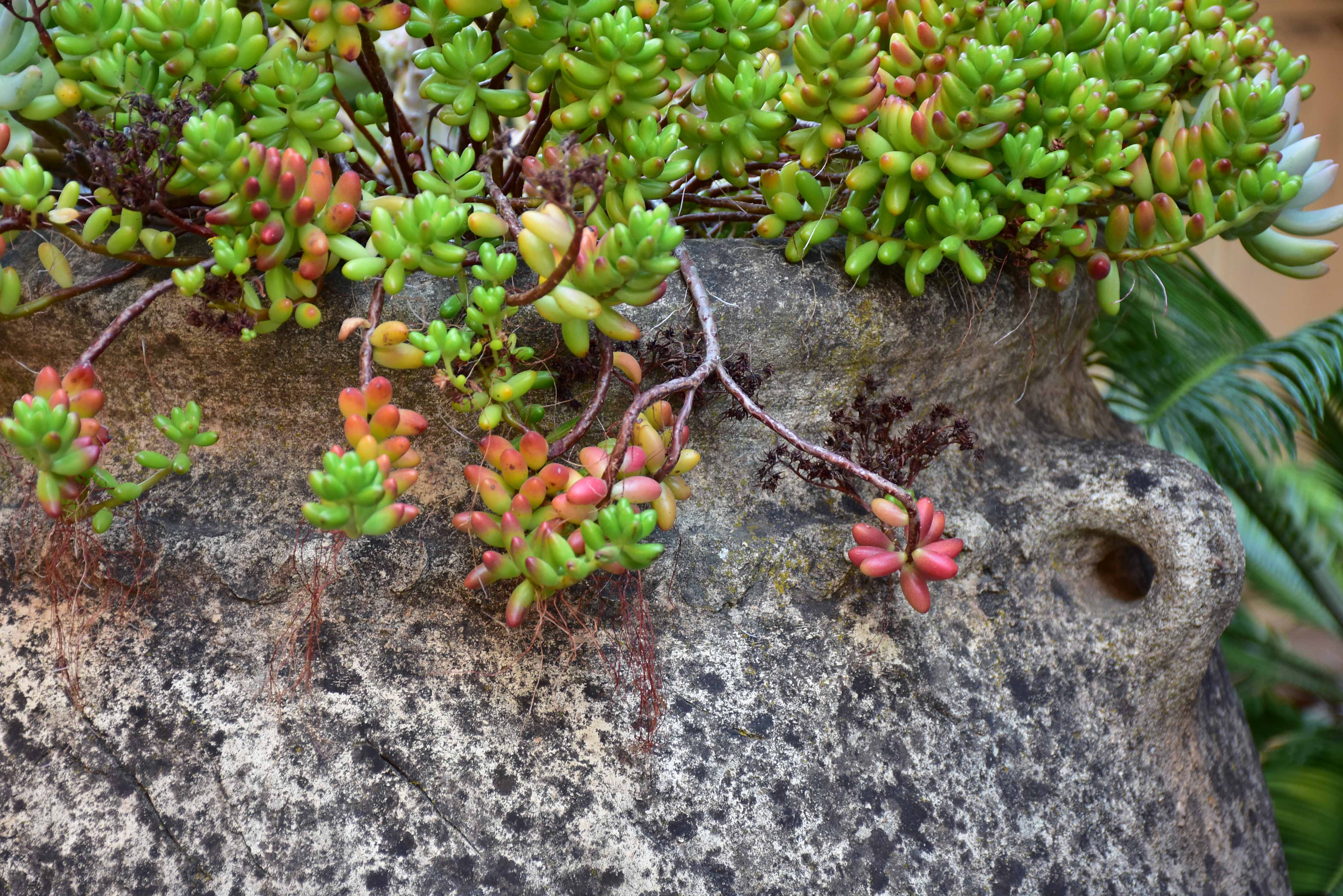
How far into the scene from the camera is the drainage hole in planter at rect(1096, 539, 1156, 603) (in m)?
1.14

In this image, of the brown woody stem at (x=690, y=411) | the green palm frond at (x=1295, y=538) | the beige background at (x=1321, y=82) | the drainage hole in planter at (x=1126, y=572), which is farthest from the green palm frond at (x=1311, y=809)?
the beige background at (x=1321, y=82)

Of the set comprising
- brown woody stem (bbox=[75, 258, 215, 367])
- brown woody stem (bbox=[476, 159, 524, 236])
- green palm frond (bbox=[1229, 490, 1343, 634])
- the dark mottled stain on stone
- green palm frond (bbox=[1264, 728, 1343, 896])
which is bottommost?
green palm frond (bbox=[1229, 490, 1343, 634])

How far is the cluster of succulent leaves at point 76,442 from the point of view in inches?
26.8

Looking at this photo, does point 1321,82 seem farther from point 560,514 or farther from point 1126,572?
point 560,514

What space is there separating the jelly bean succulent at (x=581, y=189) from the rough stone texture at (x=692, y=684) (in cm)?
6

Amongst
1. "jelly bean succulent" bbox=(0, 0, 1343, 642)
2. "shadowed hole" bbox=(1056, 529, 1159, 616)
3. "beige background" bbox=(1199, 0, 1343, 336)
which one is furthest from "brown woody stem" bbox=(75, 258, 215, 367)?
"beige background" bbox=(1199, 0, 1343, 336)

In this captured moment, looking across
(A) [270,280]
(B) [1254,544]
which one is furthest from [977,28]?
(B) [1254,544]

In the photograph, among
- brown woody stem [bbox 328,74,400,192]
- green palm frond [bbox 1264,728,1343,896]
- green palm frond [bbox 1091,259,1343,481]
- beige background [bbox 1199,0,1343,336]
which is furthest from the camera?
beige background [bbox 1199,0,1343,336]

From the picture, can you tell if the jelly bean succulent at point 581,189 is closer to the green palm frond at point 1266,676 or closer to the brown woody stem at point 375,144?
the brown woody stem at point 375,144

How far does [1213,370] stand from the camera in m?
1.73

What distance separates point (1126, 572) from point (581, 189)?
2.60 feet

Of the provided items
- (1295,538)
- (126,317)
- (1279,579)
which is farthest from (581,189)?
(1279,579)

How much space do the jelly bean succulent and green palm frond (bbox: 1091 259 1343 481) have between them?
651 mm

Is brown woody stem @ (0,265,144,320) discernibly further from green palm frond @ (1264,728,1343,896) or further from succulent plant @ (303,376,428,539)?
green palm frond @ (1264,728,1343,896)
